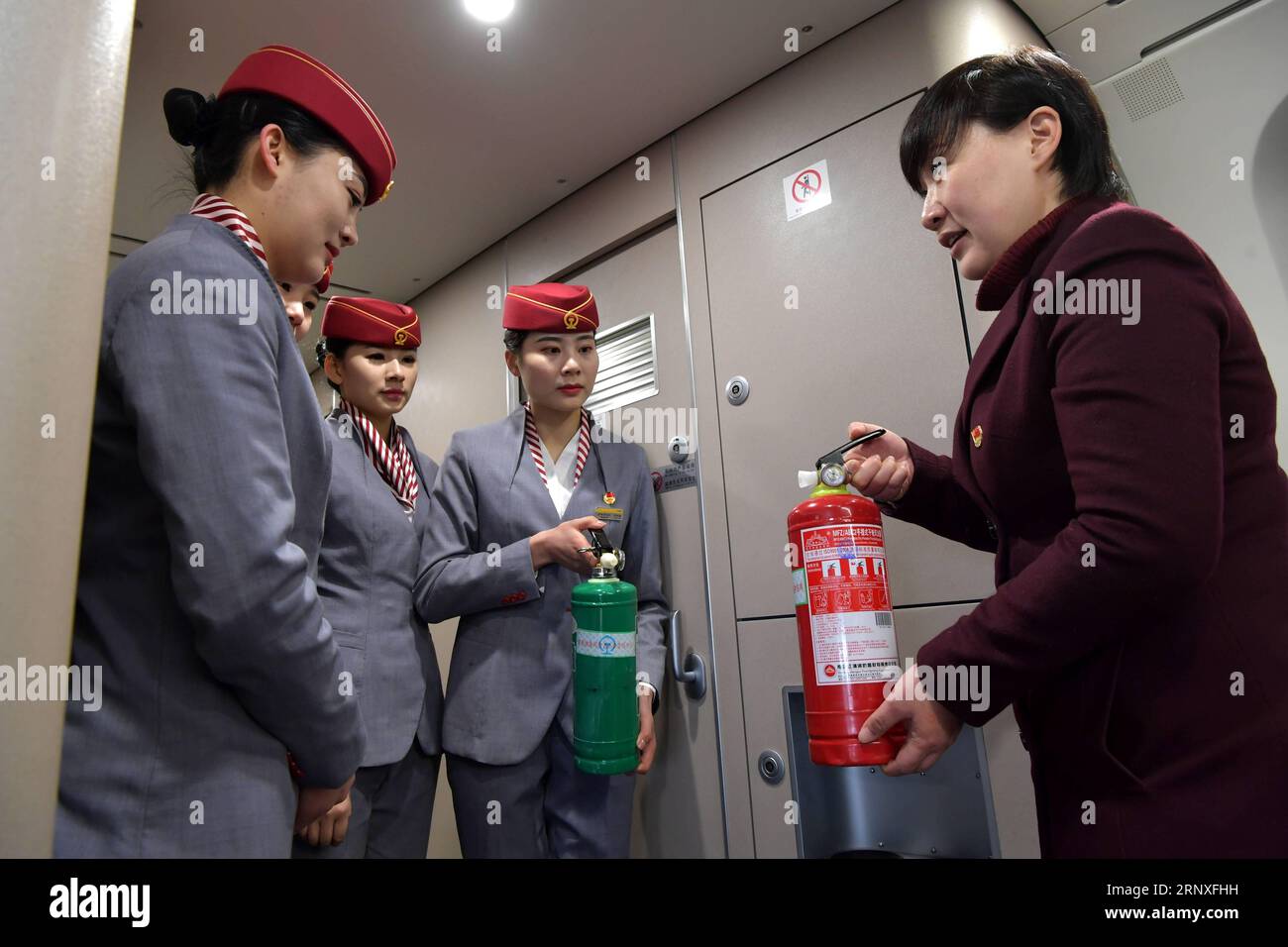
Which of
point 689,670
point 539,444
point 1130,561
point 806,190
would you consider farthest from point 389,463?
point 1130,561

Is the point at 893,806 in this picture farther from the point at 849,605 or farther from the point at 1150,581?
the point at 1150,581

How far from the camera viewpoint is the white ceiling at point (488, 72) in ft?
7.19

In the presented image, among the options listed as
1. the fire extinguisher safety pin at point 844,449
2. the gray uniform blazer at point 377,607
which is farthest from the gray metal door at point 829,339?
the gray uniform blazer at point 377,607

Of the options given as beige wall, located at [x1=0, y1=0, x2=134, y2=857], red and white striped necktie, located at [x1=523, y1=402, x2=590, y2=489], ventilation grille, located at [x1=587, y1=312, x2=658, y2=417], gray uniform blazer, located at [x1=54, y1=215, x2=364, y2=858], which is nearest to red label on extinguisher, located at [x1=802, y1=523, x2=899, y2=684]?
gray uniform blazer, located at [x1=54, y1=215, x2=364, y2=858]

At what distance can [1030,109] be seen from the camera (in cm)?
123

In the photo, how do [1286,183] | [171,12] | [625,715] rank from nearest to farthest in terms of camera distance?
1. [625,715]
2. [171,12]
3. [1286,183]

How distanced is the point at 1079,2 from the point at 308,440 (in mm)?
2726

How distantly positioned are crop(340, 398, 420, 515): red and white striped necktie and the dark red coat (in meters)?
1.61

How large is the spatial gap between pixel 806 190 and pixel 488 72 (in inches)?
44.1

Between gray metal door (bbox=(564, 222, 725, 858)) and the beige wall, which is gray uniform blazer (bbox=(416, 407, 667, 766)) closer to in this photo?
gray metal door (bbox=(564, 222, 725, 858))

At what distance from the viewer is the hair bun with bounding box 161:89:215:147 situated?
1.25 m
